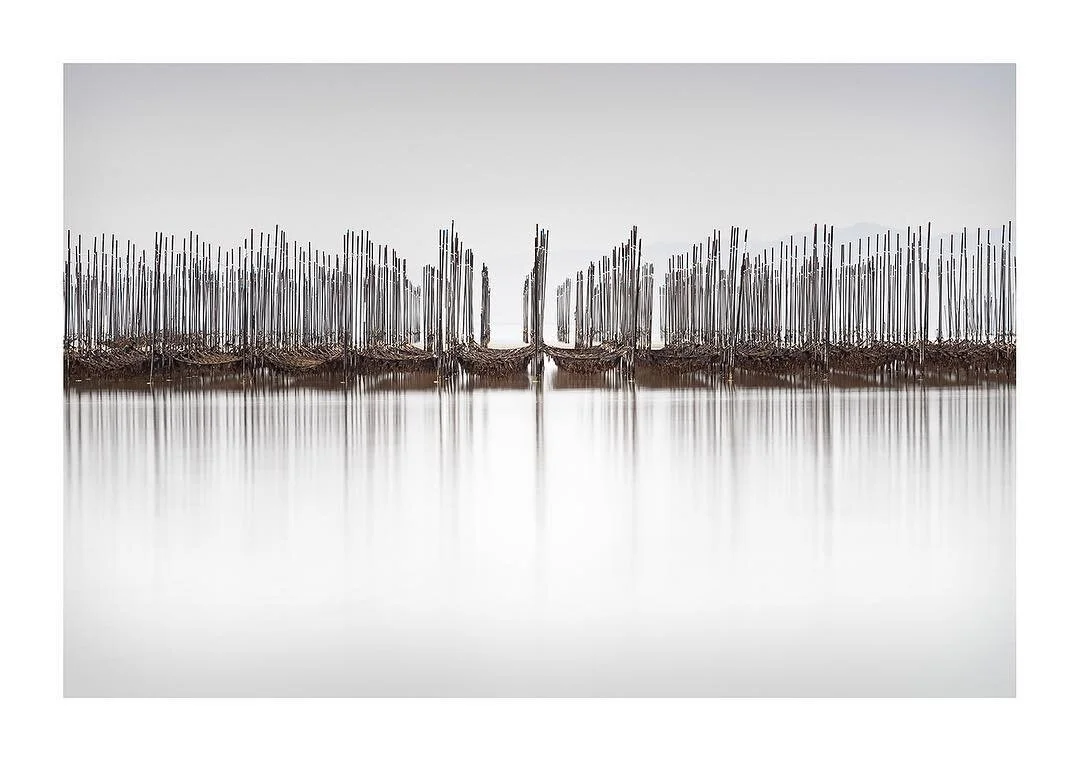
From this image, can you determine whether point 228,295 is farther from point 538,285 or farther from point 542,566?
point 542,566

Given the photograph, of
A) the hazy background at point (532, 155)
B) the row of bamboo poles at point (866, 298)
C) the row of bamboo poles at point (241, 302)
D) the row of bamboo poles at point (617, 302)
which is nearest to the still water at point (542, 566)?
the hazy background at point (532, 155)

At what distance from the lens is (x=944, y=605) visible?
2502 mm

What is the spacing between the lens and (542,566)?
272 centimetres

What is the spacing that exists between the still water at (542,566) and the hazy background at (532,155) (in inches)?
101

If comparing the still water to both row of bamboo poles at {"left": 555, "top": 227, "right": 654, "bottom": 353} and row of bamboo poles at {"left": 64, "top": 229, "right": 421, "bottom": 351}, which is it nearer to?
row of bamboo poles at {"left": 64, "top": 229, "right": 421, "bottom": 351}

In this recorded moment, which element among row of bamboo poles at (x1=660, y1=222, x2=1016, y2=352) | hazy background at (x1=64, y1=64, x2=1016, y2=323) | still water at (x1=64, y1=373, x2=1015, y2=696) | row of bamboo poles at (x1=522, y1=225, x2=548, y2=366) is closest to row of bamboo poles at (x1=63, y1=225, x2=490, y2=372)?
hazy background at (x1=64, y1=64, x2=1016, y2=323)

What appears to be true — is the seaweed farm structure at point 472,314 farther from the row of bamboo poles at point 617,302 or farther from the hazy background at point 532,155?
the hazy background at point 532,155

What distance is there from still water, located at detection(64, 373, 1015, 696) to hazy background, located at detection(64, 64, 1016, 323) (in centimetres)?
257

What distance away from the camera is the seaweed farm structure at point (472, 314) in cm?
880

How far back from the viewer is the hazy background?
7.02 m

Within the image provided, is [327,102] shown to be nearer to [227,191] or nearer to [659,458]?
[227,191]

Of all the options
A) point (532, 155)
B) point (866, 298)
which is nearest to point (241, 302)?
point (532, 155)

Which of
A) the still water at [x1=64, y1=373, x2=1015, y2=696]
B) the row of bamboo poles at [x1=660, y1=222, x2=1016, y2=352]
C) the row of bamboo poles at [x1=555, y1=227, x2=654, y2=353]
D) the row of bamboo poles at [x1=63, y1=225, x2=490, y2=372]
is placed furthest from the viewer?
the row of bamboo poles at [x1=555, y1=227, x2=654, y2=353]
